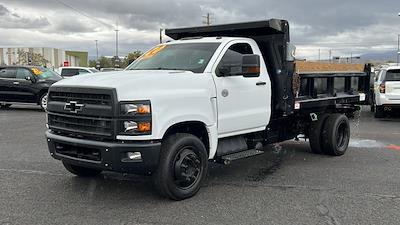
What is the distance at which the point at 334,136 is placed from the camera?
8633mm

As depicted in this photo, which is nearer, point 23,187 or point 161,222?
point 161,222

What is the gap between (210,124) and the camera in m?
6.02

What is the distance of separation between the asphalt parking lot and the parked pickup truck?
348 millimetres

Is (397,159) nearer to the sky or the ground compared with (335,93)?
nearer to the ground

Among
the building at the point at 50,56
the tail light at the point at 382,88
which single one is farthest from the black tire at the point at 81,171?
the building at the point at 50,56

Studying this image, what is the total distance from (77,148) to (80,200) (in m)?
0.63

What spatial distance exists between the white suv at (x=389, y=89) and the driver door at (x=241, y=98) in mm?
8676

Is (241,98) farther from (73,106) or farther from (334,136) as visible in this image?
(334,136)

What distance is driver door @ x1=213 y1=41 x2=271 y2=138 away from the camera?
625 cm

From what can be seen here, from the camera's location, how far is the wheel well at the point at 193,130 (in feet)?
18.6

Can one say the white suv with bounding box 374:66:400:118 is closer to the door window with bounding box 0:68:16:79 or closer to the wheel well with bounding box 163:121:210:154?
the wheel well with bounding box 163:121:210:154

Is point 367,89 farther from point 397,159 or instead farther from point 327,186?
point 327,186

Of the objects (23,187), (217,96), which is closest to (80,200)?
(23,187)

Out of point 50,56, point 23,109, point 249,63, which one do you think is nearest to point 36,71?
point 23,109
